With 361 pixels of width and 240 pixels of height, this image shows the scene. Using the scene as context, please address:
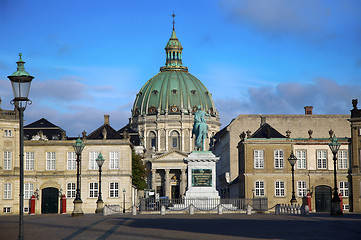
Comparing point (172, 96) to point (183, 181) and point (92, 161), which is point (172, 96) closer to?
point (183, 181)

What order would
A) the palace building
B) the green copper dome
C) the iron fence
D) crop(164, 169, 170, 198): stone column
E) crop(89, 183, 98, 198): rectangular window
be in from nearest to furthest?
the iron fence → crop(89, 183, 98, 198): rectangular window → crop(164, 169, 170, 198): stone column → the palace building → the green copper dome

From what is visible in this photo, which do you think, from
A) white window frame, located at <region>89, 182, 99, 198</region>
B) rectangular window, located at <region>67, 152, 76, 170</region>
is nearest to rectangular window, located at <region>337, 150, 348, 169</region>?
white window frame, located at <region>89, 182, 99, 198</region>

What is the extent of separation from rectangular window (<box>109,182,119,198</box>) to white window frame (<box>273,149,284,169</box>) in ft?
58.1

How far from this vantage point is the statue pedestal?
4878cm

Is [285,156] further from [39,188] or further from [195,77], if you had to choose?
[195,77]

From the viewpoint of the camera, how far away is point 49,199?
243 ft

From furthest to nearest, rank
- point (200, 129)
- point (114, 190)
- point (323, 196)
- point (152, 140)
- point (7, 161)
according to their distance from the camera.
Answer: point (152, 140) < point (114, 190) < point (323, 196) < point (7, 161) < point (200, 129)

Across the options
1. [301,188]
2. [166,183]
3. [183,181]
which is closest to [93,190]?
[301,188]

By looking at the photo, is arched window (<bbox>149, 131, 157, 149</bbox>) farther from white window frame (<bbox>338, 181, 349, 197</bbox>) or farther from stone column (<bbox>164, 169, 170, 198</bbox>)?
white window frame (<bbox>338, 181, 349, 197</bbox>)

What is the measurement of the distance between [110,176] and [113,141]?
154 inches

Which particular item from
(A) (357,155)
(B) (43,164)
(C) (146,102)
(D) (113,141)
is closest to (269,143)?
(A) (357,155)

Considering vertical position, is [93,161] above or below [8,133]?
below

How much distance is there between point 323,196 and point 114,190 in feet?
75.7

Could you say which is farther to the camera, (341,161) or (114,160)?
(114,160)
